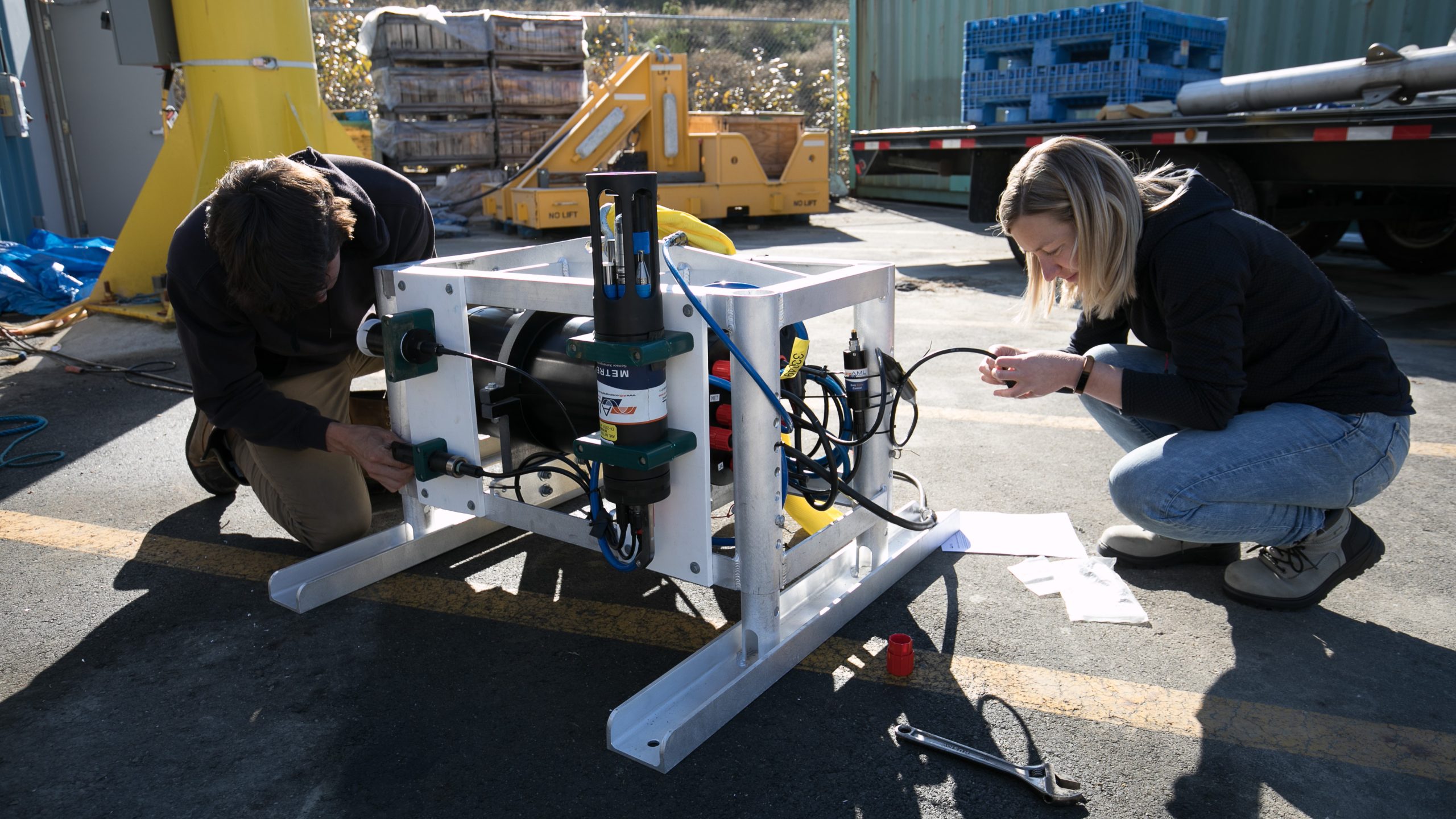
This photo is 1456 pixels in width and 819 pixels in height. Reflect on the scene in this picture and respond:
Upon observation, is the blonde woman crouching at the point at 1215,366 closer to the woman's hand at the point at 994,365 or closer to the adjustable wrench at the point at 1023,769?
the woman's hand at the point at 994,365

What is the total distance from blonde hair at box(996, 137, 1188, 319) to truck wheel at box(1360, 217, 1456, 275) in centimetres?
625

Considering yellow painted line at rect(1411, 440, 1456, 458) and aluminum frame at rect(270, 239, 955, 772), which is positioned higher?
aluminum frame at rect(270, 239, 955, 772)

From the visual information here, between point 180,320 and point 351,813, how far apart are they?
151 centimetres

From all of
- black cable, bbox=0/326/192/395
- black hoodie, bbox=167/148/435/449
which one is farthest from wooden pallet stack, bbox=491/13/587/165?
black hoodie, bbox=167/148/435/449

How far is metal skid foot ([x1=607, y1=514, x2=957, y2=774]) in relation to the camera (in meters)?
2.07

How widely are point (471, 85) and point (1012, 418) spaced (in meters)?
8.93

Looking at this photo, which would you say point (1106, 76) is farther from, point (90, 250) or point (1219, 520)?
point (90, 250)

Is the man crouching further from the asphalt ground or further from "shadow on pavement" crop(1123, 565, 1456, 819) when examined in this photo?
"shadow on pavement" crop(1123, 565, 1456, 819)

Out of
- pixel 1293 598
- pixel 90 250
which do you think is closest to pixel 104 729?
pixel 1293 598

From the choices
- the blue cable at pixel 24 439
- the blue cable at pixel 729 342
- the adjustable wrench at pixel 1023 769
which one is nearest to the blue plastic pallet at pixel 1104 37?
the blue cable at pixel 729 342

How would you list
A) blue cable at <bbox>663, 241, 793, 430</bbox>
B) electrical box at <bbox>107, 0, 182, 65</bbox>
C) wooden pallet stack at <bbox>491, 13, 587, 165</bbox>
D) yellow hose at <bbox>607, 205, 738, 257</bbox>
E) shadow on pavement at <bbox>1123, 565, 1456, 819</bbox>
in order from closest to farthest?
1. shadow on pavement at <bbox>1123, 565, 1456, 819</bbox>
2. blue cable at <bbox>663, 241, 793, 430</bbox>
3. yellow hose at <bbox>607, 205, 738, 257</bbox>
4. electrical box at <bbox>107, 0, 182, 65</bbox>
5. wooden pallet stack at <bbox>491, 13, 587, 165</bbox>

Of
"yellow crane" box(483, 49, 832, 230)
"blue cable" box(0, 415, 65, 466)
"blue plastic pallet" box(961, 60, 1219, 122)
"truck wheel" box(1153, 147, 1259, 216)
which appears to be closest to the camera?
"blue cable" box(0, 415, 65, 466)

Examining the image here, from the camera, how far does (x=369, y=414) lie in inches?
146

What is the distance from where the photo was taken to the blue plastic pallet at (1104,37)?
7180 millimetres
